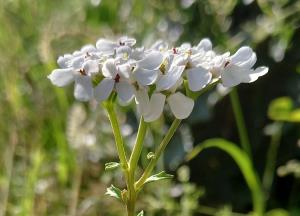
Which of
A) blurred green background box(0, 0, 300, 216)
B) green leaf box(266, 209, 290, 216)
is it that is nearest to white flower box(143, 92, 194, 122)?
blurred green background box(0, 0, 300, 216)

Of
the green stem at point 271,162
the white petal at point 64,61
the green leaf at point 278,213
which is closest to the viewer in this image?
the white petal at point 64,61

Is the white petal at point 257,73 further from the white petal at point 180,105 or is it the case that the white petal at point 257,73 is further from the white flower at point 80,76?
the white flower at point 80,76

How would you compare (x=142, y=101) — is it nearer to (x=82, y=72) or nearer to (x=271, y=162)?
(x=82, y=72)

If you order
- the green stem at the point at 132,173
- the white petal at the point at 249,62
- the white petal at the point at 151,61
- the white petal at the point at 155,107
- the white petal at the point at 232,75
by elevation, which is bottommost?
the green stem at the point at 132,173

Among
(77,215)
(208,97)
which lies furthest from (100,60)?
(208,97)

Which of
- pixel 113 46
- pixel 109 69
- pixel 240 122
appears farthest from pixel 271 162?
pixel 109 69

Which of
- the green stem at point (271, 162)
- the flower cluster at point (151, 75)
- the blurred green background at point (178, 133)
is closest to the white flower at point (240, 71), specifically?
the flower cluster at point (151, 75)
